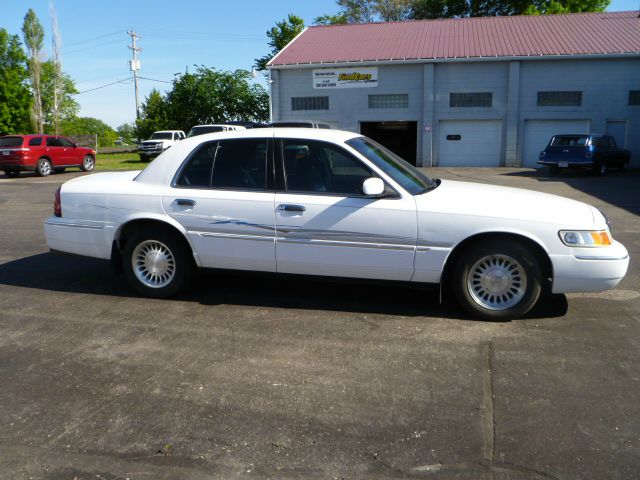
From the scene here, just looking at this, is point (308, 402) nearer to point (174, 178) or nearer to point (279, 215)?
point (279, 215)

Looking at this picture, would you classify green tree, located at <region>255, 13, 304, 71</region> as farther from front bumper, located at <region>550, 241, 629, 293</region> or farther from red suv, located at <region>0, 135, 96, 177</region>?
front bumper, located at <region>550, 241, 629, 293</region>

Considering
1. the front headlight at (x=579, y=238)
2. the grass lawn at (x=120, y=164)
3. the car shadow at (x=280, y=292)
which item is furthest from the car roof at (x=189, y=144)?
the grass lawn at (x=120, y=164)

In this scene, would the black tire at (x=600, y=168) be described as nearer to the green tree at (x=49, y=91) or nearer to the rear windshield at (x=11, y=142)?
the rear windshield at (x=11, y=142)

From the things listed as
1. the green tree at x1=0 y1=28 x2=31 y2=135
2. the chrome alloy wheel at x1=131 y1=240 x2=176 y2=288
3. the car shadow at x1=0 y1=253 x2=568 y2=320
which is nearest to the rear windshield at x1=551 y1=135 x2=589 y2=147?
the car shadow at x1=0 y1=253 x2=568 y2=320

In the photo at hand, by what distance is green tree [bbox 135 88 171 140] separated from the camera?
138ft

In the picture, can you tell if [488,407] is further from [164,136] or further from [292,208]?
[164,136]

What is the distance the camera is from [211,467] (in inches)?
122

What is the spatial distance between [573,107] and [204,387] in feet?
90.1

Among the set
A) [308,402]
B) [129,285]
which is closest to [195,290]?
[129,285]

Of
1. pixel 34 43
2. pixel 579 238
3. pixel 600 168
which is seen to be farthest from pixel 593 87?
pixel 34 43

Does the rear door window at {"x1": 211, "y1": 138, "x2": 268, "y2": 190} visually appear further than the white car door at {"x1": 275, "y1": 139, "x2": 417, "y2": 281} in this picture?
Yes

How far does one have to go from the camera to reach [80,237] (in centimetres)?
606

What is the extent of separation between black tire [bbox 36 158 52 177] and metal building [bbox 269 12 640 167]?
37.7 ft

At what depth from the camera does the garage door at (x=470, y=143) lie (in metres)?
28.6
